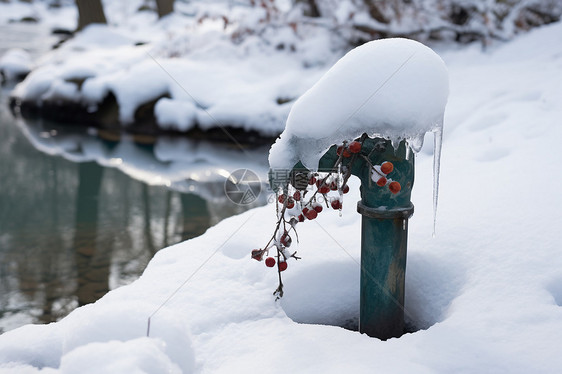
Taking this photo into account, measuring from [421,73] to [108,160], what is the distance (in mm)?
5766

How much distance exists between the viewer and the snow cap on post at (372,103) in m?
1.55

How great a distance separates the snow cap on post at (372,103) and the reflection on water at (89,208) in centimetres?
229

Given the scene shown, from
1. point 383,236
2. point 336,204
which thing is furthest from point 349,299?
point 336,204

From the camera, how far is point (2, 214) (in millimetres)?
4875

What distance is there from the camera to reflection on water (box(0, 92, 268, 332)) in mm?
3457

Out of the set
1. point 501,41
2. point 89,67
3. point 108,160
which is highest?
point 501,41

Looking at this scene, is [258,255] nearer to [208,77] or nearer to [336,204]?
[336,204]

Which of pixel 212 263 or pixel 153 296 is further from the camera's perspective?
pixel 212 263

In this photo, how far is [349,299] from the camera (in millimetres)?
2039

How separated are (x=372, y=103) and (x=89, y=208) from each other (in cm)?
423

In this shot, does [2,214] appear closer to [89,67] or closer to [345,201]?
[345,201]

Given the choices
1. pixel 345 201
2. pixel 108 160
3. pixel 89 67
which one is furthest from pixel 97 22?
pixel 345 201

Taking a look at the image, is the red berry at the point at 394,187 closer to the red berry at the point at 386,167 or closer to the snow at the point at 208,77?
the red berry at the point at 386,167

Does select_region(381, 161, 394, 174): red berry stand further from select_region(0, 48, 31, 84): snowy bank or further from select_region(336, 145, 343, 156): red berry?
select_region(0, 48, 31, 84): snowy bank
